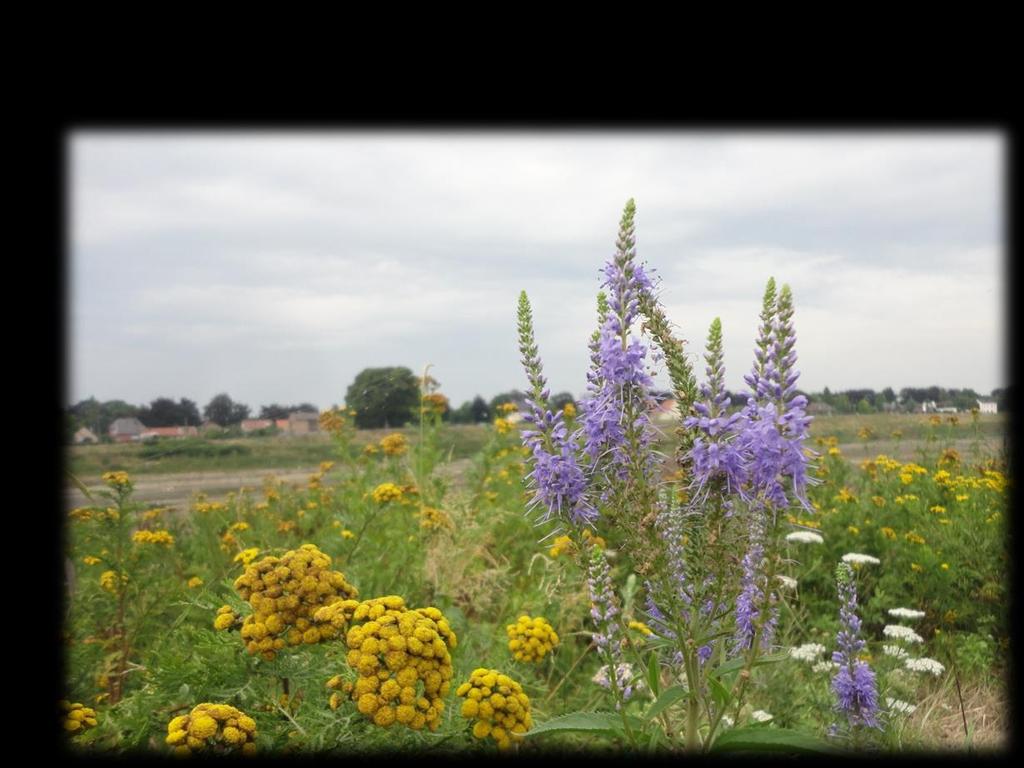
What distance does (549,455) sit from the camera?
265 cm

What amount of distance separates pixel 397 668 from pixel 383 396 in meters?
4.42

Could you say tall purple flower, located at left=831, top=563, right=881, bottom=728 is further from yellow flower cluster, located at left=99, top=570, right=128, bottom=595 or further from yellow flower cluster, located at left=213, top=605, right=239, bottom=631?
yellow flower cluster, located at left=99, top=570, right=128, bottom=595

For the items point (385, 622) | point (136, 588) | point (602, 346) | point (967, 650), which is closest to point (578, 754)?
point (385, 622)

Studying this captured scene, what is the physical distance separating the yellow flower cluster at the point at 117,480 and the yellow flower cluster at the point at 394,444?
2.34 metres

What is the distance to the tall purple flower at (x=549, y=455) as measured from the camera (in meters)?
2.65

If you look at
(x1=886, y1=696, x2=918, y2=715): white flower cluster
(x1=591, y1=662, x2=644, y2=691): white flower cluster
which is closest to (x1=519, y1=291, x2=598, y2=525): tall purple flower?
(x1=591, y1=662, x2=644, y2=691): white flower cluster

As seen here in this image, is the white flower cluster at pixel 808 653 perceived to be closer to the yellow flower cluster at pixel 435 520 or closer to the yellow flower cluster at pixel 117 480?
the yellow flower cluster at pixel 435 520

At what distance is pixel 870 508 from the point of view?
7277 mm

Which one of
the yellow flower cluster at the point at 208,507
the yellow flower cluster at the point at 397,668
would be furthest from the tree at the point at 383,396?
the yellow flower cluster at the point at 397,668

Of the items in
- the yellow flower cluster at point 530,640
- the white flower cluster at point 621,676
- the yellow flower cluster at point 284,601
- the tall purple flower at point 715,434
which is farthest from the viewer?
the yellow flower cluster at point 530,640

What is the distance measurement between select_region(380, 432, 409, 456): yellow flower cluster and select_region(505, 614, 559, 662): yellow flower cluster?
10.5ft

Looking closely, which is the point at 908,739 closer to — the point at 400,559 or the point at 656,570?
the point at 656,570

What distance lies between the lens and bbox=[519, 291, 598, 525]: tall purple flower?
265 cm

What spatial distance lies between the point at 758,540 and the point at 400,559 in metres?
3.85
